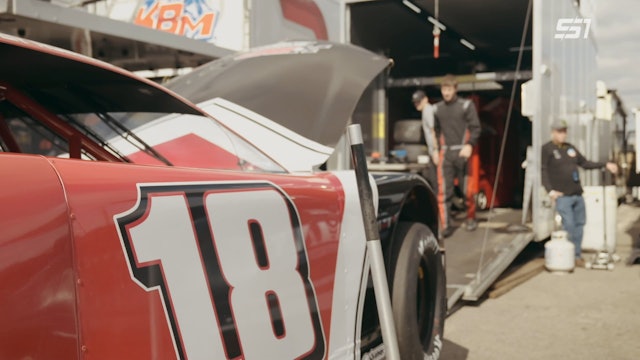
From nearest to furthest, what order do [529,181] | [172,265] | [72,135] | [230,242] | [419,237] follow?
[172,265], [230,242], [72,135], [419,237], [529,181]

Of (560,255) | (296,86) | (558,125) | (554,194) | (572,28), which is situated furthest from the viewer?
(572,28)

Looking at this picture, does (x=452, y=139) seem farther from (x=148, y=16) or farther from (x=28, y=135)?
(x=28, y=135)

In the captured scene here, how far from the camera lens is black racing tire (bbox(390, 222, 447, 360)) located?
120 inches

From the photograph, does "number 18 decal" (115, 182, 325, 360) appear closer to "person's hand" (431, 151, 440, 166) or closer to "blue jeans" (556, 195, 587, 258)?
"person's hand" (431, 151, 440, 166)

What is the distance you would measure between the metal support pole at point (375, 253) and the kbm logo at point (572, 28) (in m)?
7.60

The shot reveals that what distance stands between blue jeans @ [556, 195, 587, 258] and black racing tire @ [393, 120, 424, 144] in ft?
9.20

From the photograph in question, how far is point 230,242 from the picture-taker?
6.30 ft

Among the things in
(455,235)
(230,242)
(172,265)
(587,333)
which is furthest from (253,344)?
(455,235)

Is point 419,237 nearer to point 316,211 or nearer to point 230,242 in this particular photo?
point 316,211

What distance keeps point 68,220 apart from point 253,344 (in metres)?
0.76

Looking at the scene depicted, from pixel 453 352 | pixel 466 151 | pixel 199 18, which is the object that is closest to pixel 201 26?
pixel 199 18

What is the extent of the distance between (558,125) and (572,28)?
1783 millimetres

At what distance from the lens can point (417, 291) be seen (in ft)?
11.1

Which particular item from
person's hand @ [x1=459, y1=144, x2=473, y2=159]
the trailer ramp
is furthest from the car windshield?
person's hand @ [x1=459, y1=144, x2=473, y2=159]
